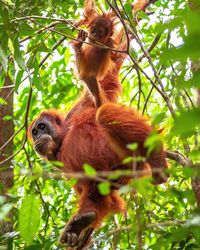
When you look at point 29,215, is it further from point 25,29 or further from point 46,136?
point 46,136

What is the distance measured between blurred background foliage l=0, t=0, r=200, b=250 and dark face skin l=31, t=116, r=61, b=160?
0.17 m

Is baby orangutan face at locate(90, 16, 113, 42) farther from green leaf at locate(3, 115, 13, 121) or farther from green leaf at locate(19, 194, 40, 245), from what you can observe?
green leaf at locate(19, 194, 40, 245)

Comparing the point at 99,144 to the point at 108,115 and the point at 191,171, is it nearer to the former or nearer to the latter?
the point at 108,115

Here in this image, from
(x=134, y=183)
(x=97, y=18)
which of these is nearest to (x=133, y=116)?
(x=97, y=18)

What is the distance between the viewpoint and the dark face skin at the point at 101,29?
11.9 feet

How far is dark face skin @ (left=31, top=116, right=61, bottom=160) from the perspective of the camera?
4.16 meters

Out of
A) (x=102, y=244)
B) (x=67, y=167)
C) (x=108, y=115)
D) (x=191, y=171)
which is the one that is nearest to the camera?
(x=191, y=171)

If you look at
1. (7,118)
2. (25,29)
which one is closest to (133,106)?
(25,29)

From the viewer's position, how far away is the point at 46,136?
14.0 feet

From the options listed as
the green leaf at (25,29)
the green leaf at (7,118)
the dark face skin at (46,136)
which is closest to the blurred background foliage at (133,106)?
the green leaf at (25,29)

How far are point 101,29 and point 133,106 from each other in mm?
762

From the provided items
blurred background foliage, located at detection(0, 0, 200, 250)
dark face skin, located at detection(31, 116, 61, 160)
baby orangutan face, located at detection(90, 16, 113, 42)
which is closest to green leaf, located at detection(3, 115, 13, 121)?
blurred background foliage, located at detection(0, 0, 200, 250)

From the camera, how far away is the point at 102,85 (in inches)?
176

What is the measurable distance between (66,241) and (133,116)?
106cm
